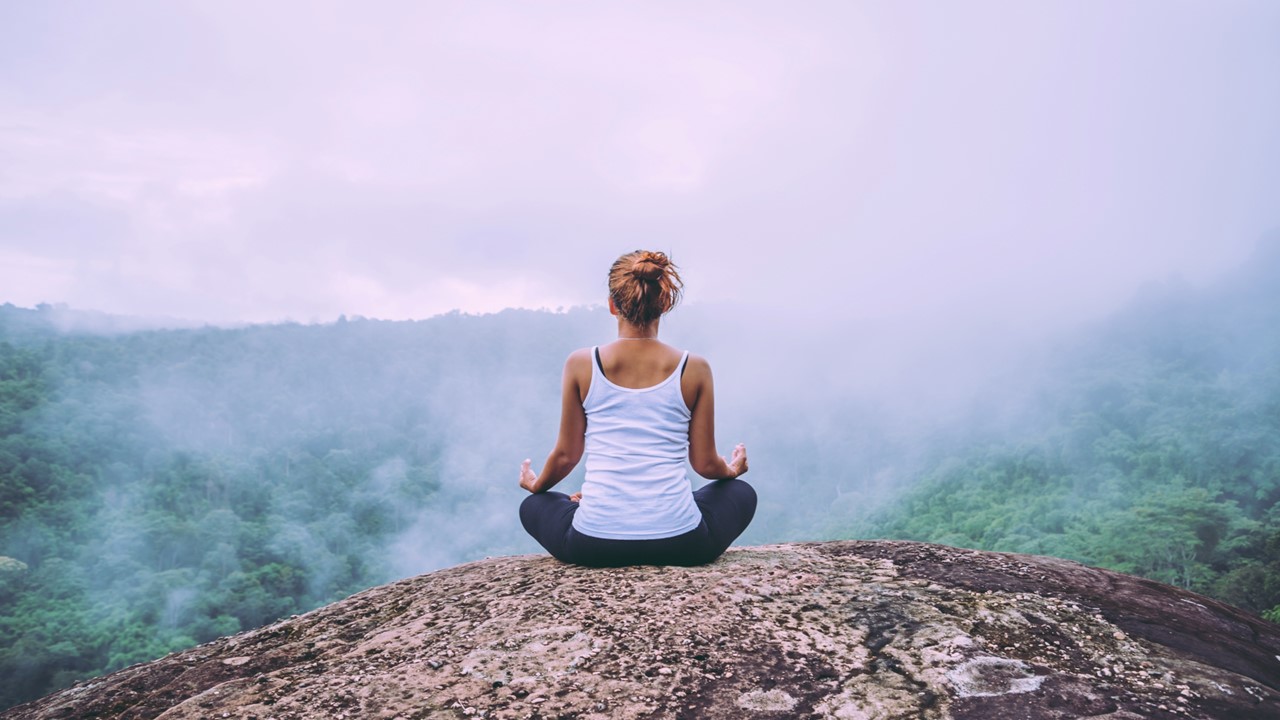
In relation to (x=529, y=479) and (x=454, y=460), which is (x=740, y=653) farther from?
(x=454, y=460)

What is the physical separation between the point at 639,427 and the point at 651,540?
60cm

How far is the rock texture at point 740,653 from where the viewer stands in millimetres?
2617

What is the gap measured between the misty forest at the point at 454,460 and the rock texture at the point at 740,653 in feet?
75.0

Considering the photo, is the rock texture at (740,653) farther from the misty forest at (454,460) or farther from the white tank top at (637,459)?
the misty forest at (454,460)

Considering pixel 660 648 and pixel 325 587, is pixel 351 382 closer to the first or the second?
pixel 325 587

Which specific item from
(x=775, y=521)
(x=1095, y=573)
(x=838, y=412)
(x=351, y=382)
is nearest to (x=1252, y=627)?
(x=1095, y=573)

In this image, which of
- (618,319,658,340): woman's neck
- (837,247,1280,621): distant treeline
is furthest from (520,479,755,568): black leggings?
(837,247,1280,621): distant treeline

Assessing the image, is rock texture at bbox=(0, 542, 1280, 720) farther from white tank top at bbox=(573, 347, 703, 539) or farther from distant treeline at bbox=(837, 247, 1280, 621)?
distant treeline at bbox=(837, 247, 1280, 621)

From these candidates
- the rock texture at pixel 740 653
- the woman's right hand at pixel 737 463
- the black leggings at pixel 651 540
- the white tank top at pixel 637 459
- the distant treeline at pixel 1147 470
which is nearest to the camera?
the rock texture at pixel 740 653

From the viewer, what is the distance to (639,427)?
12.0 feet

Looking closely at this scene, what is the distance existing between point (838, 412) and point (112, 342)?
319 ft

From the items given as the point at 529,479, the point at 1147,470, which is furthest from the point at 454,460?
the point at 529,479

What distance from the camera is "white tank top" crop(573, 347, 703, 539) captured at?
364 cm

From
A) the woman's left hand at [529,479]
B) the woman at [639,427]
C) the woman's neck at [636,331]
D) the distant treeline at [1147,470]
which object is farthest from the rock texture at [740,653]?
the distant treeline at [1147,470]
